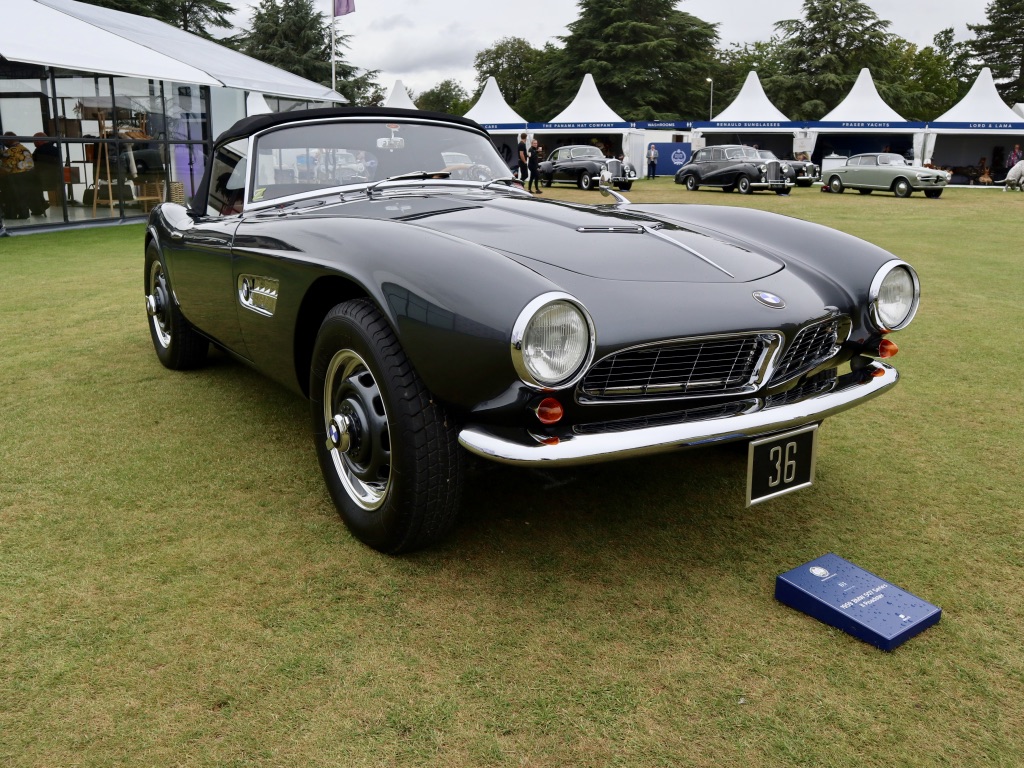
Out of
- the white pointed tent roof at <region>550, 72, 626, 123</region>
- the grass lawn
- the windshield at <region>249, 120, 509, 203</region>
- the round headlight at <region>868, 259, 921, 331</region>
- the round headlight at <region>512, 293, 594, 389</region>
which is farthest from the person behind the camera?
the white pointed tent roof at <region>550, 72, 626, 123</region>

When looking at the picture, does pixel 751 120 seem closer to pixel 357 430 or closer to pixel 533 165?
pixel 533 165

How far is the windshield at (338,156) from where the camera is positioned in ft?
11.7

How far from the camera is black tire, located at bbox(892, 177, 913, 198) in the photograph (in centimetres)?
2278

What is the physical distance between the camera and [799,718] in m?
1.84

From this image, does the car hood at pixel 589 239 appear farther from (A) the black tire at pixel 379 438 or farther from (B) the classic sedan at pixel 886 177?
(B) the classic sedan at pixel 886 177

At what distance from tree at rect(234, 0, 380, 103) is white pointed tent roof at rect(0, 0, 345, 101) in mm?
26380

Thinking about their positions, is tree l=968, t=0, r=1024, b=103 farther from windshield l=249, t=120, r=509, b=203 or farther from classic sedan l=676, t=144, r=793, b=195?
windshield l=249, t=120, r=509, b=203

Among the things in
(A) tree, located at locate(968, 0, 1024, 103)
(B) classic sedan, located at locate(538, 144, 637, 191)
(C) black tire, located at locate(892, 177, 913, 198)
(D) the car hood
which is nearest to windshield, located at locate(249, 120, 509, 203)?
(D) the car hood

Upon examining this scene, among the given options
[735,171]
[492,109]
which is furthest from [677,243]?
[492,109]

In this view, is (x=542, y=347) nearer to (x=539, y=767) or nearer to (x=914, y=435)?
(x=539, y=767)

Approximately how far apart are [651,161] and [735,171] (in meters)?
11.9

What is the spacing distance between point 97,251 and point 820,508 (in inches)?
387

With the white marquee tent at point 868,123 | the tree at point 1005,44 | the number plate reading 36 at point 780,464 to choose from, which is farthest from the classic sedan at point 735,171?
the tree at point 1005,44

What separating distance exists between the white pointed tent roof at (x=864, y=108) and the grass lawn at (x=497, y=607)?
31743 mm
